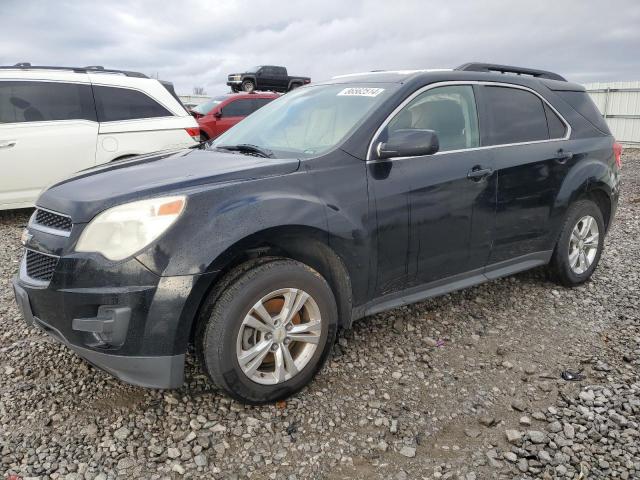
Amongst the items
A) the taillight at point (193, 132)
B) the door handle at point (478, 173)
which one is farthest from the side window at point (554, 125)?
the taillight at point (193, 132)

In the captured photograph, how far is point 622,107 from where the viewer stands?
1914cm

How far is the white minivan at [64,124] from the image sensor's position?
20.6 ft

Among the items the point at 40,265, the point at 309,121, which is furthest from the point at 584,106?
the point at 40,265

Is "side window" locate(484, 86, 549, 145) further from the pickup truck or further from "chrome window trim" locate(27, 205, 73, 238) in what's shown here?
the pickup truck

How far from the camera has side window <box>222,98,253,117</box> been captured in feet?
41.5

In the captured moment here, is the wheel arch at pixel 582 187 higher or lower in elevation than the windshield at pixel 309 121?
lower

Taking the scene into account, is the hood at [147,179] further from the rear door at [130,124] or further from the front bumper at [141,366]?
the rear door at [130,124]

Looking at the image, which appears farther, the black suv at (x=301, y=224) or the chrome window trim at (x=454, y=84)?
the chrome window trim at (x=454, y=84)

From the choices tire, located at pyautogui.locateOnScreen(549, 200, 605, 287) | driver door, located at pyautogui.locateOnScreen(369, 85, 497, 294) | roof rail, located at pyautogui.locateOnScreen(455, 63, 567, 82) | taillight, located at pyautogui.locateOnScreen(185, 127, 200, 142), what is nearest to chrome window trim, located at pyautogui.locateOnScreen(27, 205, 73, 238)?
driver door, located at pyautogui.locateOnScreen(369, 85, 497, 294)

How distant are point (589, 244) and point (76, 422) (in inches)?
161

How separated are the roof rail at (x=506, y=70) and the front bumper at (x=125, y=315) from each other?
2704 mm

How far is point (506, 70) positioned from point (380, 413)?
2932 mm

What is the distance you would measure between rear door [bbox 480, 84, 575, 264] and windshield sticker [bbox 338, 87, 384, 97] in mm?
882

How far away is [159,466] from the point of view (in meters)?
2.38
